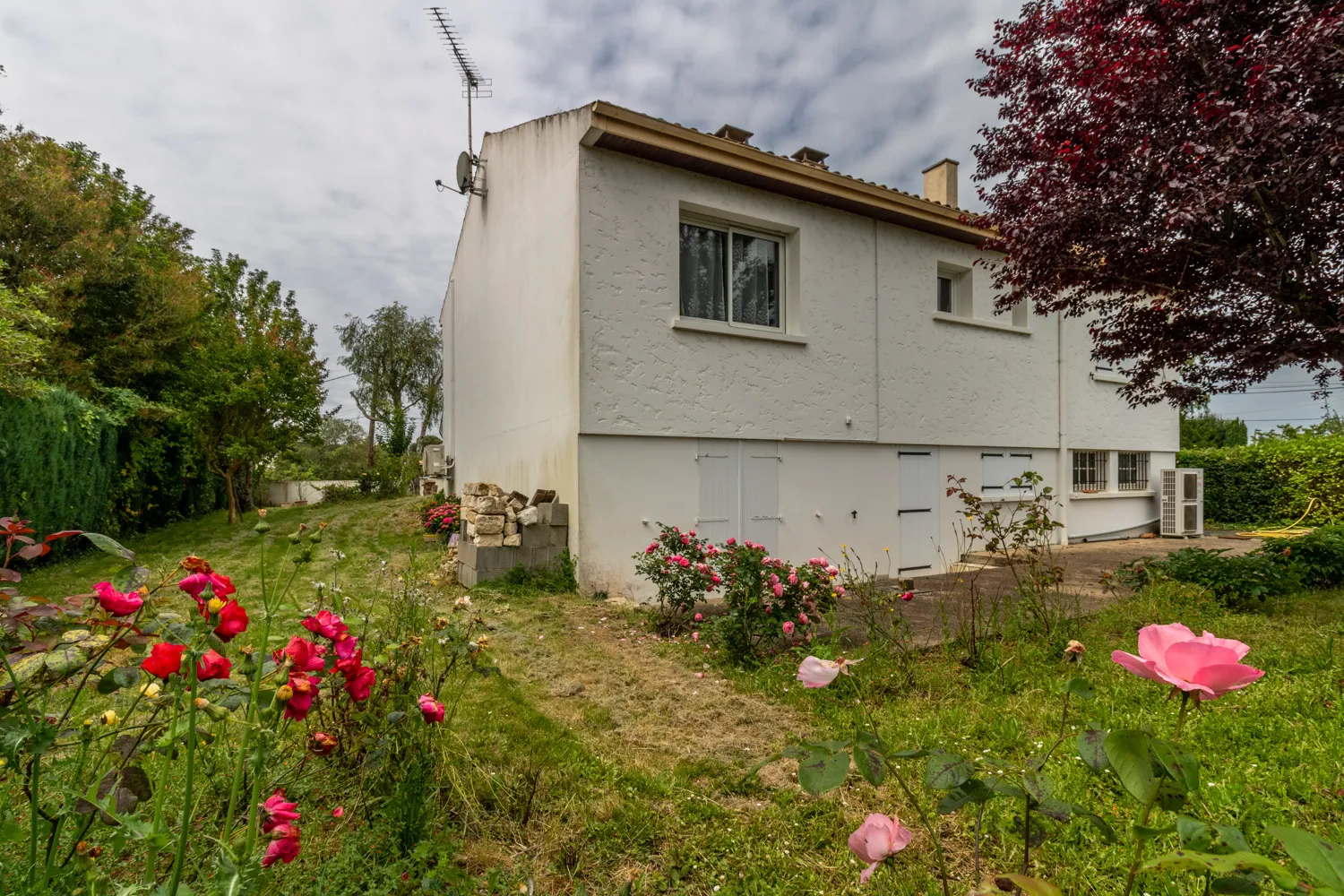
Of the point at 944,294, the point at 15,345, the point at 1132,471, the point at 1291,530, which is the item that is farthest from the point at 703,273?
the point at 1291,530

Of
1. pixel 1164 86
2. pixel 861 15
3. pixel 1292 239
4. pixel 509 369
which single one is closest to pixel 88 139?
pixel 509 369

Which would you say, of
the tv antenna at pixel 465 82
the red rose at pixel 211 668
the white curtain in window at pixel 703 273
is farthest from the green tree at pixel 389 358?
the red rose at pixel 211 668

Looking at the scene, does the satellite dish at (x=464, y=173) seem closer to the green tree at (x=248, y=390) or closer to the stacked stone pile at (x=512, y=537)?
the green tree at (x=248, y=390)

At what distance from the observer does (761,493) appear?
784 centimetres

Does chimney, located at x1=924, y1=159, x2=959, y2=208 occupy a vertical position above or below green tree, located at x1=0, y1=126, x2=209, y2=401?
above

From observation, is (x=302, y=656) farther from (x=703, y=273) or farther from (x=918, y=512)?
(x=918, y=512)

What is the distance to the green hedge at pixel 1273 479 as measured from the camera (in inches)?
517

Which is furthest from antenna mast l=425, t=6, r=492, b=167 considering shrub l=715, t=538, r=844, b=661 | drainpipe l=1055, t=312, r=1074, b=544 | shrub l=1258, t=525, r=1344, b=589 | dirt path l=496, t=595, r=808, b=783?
shrub l=1258, t=525, r=1344, b=589

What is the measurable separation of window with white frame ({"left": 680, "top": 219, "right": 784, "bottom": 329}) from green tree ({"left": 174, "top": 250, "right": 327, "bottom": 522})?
1080 cm

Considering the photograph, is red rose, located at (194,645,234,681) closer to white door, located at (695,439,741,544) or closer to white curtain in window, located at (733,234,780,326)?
white door, located at (695,439,741,544)

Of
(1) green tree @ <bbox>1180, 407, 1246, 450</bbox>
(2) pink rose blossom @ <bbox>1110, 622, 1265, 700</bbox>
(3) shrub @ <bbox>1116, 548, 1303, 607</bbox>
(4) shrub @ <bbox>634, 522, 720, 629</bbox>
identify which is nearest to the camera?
(2) pink rose blossom @ <bbox>1110, 622, 1265, 700</bbox>

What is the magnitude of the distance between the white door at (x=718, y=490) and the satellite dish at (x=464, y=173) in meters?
7.55

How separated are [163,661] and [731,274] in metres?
7.42

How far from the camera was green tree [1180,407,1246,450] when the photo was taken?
25.0 m
